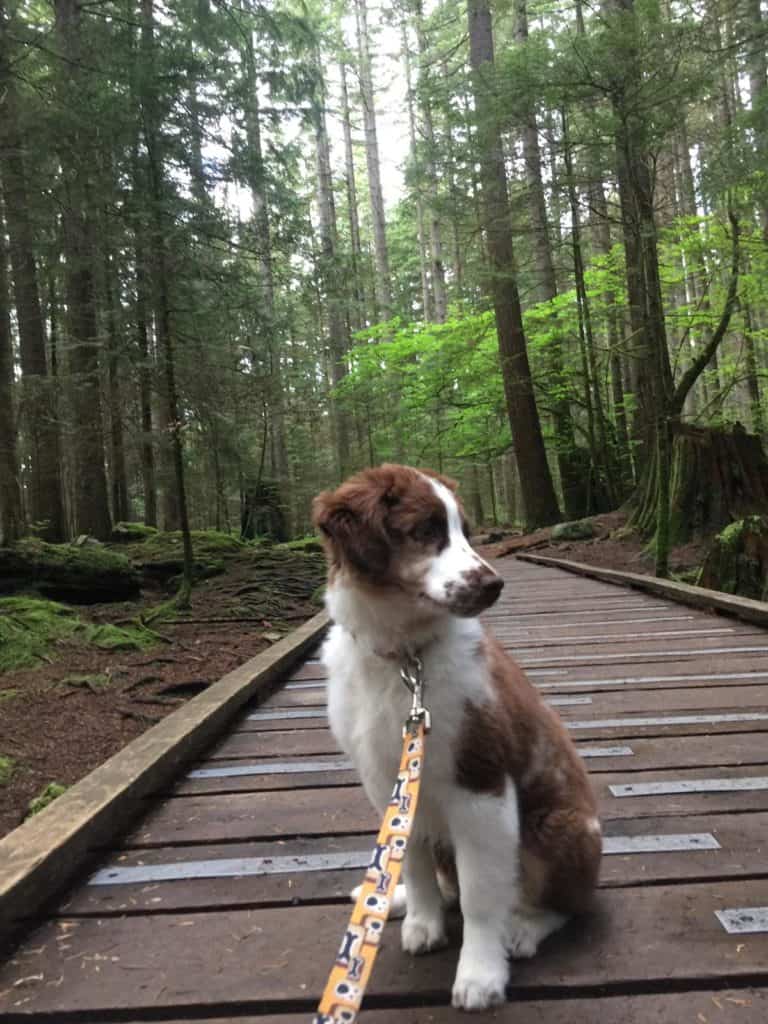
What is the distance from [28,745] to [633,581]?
286 inches

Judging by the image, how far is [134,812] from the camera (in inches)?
123

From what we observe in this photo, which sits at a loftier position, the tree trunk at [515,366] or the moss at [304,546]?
the tree trunk at [515,366]

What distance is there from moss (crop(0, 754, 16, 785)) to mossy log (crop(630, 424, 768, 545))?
30.2 ft

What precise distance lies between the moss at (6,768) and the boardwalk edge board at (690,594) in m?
5.99

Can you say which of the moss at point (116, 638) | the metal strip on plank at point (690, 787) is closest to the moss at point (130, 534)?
the moss at point (116, 638)

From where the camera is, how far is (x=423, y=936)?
212 cm

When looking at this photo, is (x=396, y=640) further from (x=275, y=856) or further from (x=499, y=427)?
(x=499, y=427)

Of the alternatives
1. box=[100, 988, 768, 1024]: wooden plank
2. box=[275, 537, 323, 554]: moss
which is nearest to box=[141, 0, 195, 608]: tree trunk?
→ box=[275, 537, 323, 554]: moss

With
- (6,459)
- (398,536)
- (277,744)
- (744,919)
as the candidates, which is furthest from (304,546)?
(744,919)

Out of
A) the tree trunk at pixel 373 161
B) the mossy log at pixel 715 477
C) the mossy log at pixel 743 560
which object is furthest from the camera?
the tree trunk at pixel 373 161

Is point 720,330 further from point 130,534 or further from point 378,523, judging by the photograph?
point 130,534

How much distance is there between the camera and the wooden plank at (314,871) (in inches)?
96.4

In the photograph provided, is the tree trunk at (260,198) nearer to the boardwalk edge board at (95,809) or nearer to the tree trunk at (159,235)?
the tree trunk at (159,235)

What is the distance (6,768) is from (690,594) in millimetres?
6487
